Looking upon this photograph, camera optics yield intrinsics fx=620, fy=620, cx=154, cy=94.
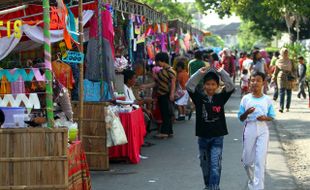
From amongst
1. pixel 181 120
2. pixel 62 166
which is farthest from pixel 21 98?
pixel 181 120

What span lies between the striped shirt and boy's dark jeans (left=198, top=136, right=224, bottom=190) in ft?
17.3

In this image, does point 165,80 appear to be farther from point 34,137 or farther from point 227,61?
point 227,61

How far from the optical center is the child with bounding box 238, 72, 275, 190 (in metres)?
7.35

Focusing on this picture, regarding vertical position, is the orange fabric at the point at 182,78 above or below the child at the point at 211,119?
above

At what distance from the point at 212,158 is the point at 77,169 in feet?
5.14

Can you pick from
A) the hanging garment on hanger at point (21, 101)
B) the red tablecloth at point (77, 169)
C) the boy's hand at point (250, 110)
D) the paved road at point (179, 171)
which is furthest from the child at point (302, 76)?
the hanging garment on hanger at point (21, 101)

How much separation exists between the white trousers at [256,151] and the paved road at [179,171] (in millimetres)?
791

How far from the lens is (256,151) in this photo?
24.2 ft

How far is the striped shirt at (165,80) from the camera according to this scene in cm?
1250

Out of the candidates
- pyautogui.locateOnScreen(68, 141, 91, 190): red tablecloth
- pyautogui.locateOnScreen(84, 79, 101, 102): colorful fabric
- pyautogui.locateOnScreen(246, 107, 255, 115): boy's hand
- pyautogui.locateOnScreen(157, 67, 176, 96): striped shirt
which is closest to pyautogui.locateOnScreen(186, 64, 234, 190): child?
pyautogui.locateOnScreen(246, 107, 255, 115): boy's hand

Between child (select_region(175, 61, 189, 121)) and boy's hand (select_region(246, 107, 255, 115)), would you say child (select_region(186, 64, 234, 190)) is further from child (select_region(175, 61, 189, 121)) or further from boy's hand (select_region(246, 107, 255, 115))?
child (select_region(175, 61, 189, 121))

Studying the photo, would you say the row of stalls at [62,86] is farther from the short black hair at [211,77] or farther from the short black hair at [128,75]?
the short black hair at [211,77]

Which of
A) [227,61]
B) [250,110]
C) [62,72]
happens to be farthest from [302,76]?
[250,110]

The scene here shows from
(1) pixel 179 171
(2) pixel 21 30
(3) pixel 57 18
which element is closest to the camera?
(2) pixel 21 30
